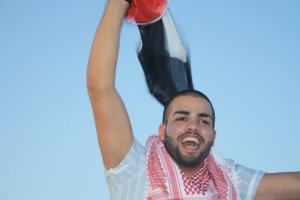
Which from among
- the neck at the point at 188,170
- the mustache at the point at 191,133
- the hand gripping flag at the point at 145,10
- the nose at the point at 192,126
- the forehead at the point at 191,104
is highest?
the hand gripping flag at the point at 145,10

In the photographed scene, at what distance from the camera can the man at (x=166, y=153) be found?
3.44m

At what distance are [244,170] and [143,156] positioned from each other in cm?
101

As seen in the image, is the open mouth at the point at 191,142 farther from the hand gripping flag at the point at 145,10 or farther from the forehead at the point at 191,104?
the hand gripping flag at the point at 145,10

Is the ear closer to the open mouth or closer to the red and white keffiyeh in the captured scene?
the red and white keffiyeh

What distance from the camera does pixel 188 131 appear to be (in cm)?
382

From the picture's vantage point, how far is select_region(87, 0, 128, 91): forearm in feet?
11.2

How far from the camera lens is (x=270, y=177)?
4.06m

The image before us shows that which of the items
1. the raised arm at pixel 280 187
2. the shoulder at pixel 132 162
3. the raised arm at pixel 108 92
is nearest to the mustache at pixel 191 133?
the shoulder at pixel 132 162

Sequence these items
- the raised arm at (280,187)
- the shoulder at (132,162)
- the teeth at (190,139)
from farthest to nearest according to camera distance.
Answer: the raised arm at (280,187)
the teeth at (190,139)
the shoulder at (132,162)

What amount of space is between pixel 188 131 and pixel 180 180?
1.38 feet

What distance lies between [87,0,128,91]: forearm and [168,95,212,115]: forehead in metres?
0.80

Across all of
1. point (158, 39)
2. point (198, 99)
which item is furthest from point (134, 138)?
point (158, 39)

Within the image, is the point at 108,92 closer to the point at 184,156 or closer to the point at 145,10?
the point at 184,156

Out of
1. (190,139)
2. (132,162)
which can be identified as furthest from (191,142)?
(132,162)
